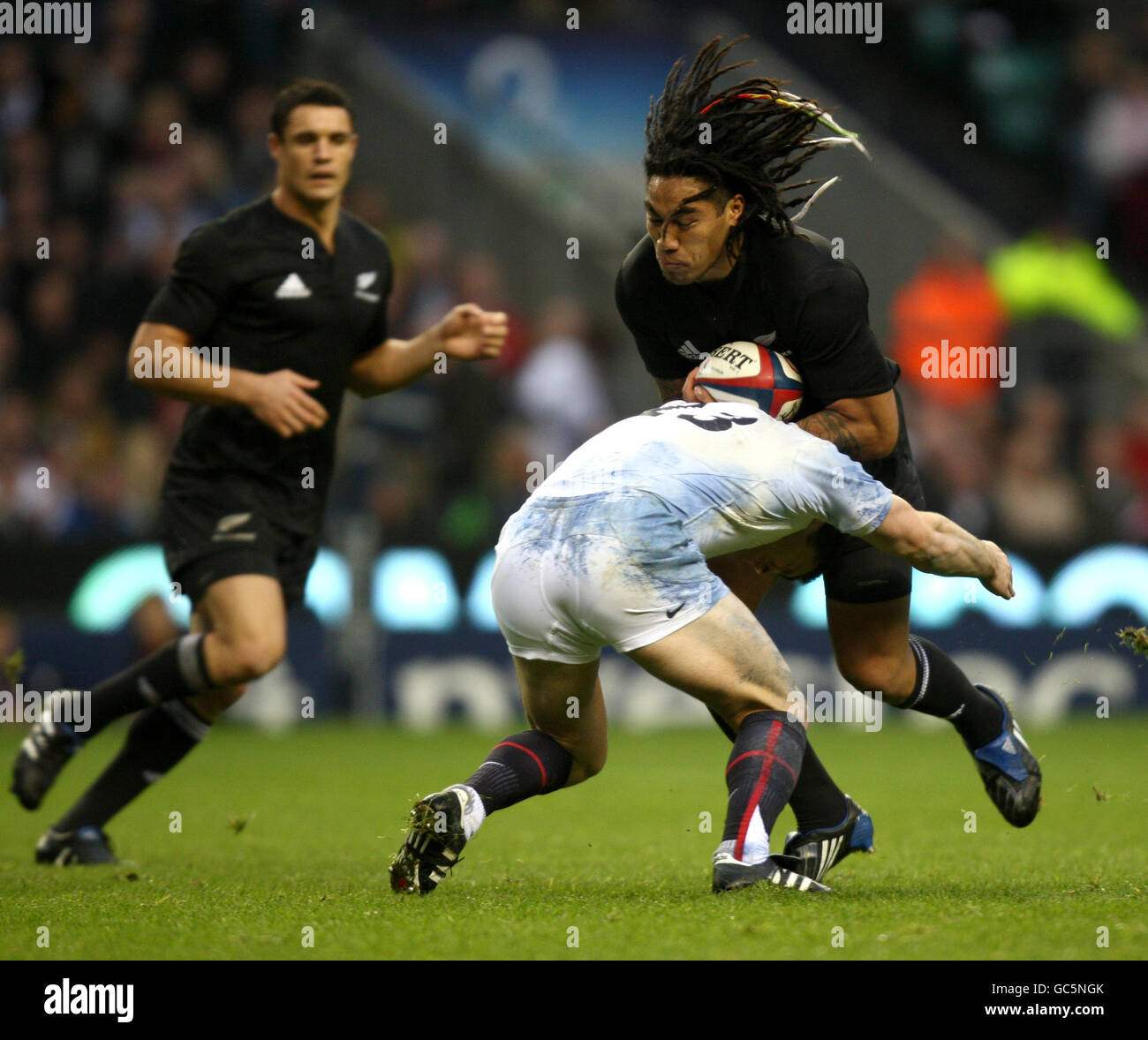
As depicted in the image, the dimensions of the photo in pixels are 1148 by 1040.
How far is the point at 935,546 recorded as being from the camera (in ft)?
13.3

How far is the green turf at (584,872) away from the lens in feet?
11.5

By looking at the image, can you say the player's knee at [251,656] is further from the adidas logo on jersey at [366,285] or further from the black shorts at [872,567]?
the black shorts at [872,567]

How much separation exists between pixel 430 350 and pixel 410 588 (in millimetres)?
5356

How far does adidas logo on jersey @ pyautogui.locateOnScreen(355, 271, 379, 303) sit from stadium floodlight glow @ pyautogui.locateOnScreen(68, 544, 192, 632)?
5.25 metres

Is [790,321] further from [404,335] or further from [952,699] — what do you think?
[404,335]

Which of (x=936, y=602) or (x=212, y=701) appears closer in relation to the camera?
(x=212, y=701)

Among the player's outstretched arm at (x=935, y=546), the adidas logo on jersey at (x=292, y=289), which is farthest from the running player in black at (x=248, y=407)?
the player's outstretched arm at (x=935, y=546)

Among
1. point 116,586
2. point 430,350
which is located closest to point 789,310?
point 430,350

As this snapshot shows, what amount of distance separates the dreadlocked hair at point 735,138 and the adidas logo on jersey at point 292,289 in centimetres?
151

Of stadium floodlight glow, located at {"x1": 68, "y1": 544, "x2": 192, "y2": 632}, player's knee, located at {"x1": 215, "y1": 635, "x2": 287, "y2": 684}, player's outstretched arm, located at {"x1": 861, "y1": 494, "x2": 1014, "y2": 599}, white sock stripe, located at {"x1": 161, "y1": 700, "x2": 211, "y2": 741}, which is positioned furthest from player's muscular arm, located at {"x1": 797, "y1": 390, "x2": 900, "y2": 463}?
stadium floodlight glow, located at {"x1": 68, "y1": 544, "x2": 192, "y2": 632}

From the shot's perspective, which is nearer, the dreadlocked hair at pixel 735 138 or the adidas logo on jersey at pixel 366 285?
the dreadlocked hair at pixel 735 138

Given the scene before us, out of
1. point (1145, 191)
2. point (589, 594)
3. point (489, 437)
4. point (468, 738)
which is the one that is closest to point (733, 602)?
point (589, 594)

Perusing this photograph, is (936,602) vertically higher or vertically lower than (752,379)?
lower

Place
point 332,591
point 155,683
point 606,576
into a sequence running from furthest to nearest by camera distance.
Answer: point 332,591
point 155,683
point 606,576
